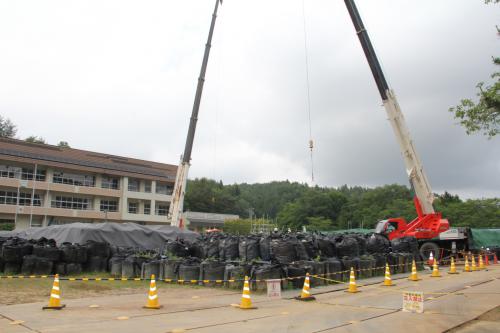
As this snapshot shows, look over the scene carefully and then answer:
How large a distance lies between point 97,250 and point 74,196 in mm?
40952

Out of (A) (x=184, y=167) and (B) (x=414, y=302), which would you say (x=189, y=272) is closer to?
(B) (x=414, y=302)

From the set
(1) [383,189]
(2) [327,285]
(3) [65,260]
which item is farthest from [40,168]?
(1) [383,189]

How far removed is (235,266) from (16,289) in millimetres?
6790

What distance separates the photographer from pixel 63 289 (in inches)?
532

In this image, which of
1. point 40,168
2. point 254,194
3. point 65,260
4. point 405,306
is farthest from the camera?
point 254,194

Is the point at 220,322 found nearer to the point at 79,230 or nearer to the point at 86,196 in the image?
the point at 79,230

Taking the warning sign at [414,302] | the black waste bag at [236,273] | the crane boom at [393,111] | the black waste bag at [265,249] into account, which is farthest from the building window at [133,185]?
the warning sign at [414,302]

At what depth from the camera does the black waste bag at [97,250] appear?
60.6 ft

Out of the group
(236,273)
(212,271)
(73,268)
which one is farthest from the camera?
(73,268)

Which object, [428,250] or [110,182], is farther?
[110,182]

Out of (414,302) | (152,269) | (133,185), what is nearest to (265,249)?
(152,269)

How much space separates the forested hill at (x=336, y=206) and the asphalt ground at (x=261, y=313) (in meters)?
45.3

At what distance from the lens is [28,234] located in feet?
90.0

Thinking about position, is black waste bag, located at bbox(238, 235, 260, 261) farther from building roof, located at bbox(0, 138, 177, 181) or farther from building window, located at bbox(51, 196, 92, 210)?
building window, located at bbox(51, 196, 92, 210)
